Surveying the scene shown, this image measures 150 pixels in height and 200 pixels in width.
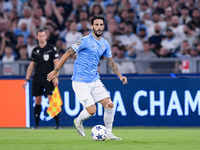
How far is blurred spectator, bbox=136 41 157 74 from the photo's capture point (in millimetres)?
13602

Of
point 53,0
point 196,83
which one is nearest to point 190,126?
point 196,83

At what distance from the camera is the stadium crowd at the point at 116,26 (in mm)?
14781

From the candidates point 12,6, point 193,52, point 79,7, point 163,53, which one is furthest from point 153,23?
point 12,6

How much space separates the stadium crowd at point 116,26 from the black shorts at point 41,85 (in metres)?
1.80

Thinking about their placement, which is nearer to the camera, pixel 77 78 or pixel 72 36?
pixel 77 78

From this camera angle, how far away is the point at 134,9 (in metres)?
16.3

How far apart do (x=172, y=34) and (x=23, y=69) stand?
4.60 metres

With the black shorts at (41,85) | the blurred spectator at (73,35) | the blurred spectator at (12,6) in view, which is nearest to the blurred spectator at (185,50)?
the blurred spectator at (73,35)

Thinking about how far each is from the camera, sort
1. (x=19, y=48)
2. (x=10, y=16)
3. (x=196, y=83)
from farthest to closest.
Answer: (x=10, y=16), (x=19, y=48), (x=196, y=83)

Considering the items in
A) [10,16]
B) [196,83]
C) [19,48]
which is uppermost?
[10,16]

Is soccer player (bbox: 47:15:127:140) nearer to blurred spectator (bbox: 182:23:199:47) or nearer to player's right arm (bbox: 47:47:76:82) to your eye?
player's right arm (bbox: 47:47:76:82)

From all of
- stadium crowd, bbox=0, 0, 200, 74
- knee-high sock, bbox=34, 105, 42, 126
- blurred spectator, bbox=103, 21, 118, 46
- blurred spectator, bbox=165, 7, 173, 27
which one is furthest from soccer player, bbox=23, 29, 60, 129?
blurred spectator, bbox=165, 7, 173, 27

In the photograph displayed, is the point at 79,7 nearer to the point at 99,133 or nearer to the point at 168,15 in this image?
the point at 168,15

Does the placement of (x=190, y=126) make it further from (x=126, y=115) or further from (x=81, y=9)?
(x=81, y=9)
